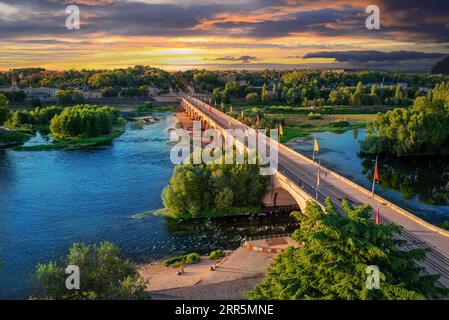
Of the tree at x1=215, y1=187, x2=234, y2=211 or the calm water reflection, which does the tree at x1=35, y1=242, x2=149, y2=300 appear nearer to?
the tree at x1=215, y1=187, x2=234, y2=211

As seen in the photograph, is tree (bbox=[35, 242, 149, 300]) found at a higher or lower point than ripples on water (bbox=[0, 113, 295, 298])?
higher

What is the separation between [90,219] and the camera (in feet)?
147

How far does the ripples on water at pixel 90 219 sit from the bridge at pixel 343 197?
3672 mm

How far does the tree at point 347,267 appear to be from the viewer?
17753mm

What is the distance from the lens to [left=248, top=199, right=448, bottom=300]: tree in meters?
17.8

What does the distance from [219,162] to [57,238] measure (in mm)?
18339

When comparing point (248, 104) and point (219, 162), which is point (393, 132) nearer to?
point (219, 162)

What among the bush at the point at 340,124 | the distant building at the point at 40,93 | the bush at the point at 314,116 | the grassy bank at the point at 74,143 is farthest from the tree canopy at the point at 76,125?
the distant building at the point at 40,93

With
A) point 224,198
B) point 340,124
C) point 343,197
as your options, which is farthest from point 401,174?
point 340,124

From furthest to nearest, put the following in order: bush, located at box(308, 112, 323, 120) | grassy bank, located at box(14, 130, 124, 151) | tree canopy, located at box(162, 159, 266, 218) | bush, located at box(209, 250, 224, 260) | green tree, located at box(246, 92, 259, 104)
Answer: green tree, located at box(246, 92, 259, 104) < bush, located at box(308, 112, 323, 120) < grassy bank, located at box(14, 130, 124, 151) < tree canopy, located at box(162, 159, 266, 218) < bush, located at box(209, 250, 224, 260)

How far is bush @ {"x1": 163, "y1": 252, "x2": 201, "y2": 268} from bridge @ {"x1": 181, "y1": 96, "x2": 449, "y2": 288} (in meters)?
10.8

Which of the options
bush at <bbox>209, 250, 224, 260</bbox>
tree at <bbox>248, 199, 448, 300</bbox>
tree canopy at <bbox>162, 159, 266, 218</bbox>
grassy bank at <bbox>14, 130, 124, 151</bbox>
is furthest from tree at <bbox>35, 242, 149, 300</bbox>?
grassy bank at <bbox>14, 130, 124, 151</bbox>

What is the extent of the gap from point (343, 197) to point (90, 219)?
24.9 meters

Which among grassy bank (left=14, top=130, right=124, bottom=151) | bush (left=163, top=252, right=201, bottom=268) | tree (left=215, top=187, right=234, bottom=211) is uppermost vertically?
grassy bank (left=14, top=130, right=124, bottom=151)
